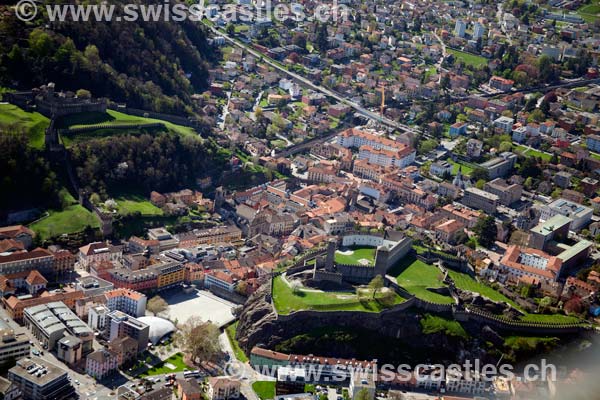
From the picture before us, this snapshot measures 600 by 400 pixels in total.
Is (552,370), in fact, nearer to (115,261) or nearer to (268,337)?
(268,337)

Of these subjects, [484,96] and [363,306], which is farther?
[484,96]

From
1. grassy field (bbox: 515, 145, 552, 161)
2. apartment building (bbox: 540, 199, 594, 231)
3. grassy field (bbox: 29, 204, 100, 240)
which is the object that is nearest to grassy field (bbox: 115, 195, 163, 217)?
grassy field (bbox: 29, 204, 100, 240)

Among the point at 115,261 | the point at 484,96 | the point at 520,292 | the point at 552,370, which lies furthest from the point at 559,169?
the point at 115,261

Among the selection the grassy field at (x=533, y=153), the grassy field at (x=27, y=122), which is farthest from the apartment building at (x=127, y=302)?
the grassy field at (x=533, y=153)

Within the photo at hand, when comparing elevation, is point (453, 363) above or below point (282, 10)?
below

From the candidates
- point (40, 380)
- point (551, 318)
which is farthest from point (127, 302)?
point (551, 318)

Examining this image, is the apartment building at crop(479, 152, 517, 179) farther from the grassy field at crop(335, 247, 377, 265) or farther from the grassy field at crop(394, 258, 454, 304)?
the grassy field at crop(335, 247, 377, 265)
